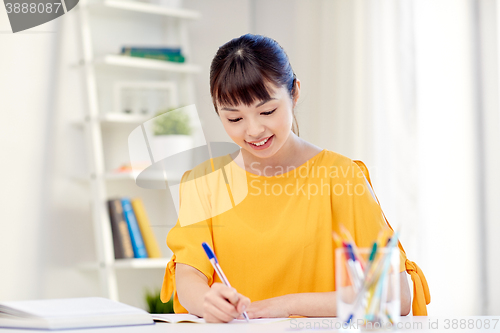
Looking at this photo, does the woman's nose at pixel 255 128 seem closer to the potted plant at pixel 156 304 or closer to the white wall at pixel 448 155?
the white wall at pixel 448 155

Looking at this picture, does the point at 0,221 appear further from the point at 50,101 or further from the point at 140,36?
the point at 140,36

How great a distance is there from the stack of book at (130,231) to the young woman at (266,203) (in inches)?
36.3

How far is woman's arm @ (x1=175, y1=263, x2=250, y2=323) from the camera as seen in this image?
2.64 feet

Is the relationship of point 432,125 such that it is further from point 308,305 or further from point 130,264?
point 130,264

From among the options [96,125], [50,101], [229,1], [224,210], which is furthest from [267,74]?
[229,1]

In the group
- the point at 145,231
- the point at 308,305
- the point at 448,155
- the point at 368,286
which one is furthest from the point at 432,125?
the point at 368,286

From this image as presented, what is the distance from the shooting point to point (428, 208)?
175 centimetres

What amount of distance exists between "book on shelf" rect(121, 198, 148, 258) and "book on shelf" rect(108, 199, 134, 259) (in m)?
0.01

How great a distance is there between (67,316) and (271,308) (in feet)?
1.30

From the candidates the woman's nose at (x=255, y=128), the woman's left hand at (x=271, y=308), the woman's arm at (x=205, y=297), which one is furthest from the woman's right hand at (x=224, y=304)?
the woman's nose at (x=255, y=128)

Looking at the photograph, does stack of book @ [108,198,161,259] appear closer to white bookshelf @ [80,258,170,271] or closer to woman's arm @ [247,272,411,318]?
white bookshelf @ [80,258,170,271]

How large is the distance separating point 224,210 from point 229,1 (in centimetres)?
164

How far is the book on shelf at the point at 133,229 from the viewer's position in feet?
6.92

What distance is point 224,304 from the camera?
0.81 m
